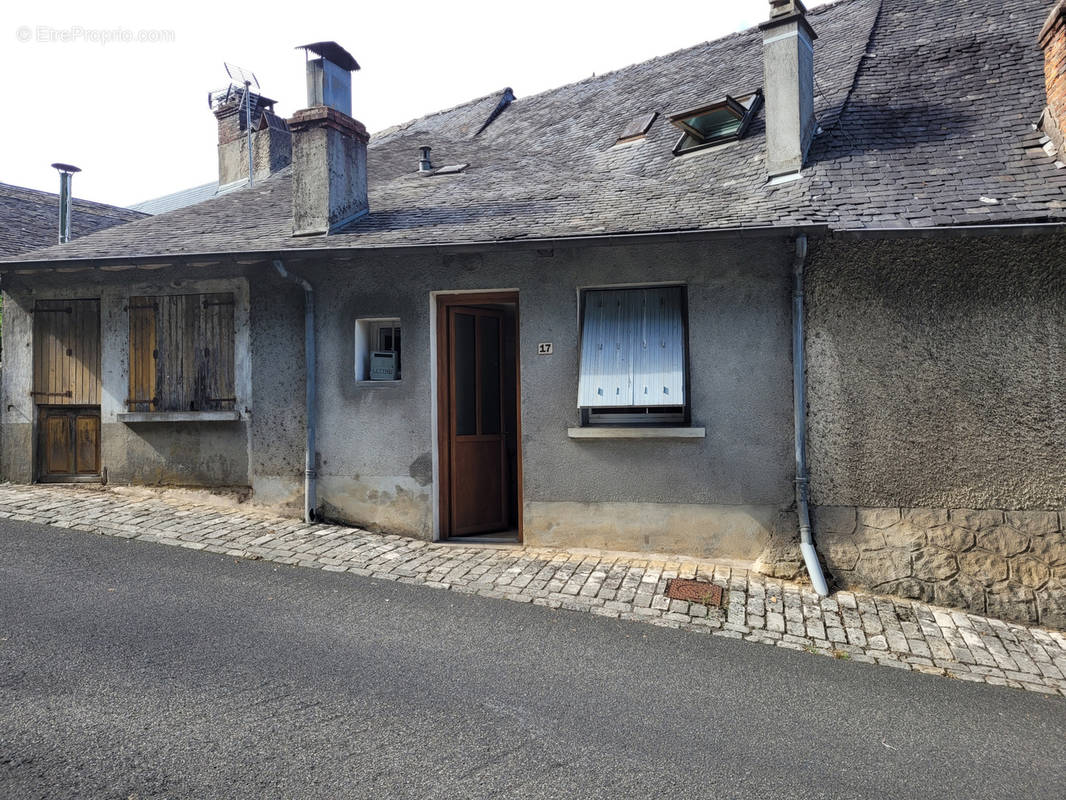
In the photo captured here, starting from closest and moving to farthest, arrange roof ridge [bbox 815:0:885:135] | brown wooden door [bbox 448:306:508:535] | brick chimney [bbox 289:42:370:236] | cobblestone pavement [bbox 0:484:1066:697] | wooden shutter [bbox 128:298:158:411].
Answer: cobblestone pavement [bbox 0:484:1066:697]
roof ridge [bbox 815:0:885:135]
brown wooden door [bbox 448:306:508:535]
brick chimney [bbox 289:42:370:236]
wooden shutter [bbox 128:298:158:411]

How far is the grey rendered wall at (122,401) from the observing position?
325 inches

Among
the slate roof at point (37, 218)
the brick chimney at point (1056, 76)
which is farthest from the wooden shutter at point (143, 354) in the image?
the brick chimney at point (1056, 76)

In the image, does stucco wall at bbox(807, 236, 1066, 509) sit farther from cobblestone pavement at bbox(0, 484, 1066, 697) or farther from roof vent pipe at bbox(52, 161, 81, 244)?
roof vent pipe at bbox(52, 161, 81, 244)

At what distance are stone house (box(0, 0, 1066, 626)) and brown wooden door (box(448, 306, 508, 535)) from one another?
0.04 meters

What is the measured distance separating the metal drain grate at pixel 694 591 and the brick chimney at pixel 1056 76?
4.96 meters

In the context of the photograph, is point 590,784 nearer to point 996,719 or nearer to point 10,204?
point 996,719

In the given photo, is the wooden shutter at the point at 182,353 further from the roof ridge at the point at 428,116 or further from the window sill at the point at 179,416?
the roof ridge at the point at 428,116

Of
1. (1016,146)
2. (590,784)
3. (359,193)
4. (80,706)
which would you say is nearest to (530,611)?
(590,784)

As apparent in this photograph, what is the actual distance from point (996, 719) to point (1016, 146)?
5.22 meters

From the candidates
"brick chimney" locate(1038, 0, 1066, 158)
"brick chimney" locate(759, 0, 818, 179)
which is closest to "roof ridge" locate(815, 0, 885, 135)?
"brick chimney" locate(759, 0, 818, 179)

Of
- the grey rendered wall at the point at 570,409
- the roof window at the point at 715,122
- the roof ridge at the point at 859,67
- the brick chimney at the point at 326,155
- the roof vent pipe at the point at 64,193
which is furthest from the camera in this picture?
the roof vent pipe at the point at 64,193

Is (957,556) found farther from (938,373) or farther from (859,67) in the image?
(859,67)

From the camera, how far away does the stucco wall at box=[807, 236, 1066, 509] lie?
5.97 m

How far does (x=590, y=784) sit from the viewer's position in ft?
10.7
